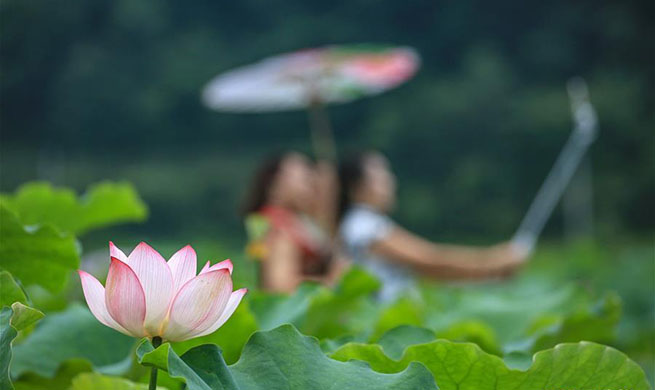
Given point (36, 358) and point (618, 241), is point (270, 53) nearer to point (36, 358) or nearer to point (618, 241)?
point (618, 241)

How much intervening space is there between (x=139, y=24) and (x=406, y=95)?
14.6ft

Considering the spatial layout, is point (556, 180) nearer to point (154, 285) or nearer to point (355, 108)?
point (355, 108)

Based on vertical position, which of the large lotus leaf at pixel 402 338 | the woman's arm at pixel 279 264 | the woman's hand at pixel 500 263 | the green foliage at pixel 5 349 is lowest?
the green foliage at pixel 5 349

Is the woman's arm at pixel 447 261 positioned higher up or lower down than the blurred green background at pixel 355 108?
lower down

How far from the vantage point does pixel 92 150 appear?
43.3 feet

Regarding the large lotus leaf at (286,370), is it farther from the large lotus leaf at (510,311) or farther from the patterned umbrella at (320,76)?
the patterned umbrella at (320,76)

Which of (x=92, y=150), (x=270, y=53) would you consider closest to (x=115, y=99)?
(x=92, y=150)

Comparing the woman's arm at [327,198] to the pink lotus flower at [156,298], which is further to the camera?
the woman's arm at [327,198]

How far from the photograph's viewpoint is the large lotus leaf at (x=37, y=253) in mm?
726

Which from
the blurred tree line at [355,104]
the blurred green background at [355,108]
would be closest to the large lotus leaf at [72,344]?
the blurred green background at [355,108]

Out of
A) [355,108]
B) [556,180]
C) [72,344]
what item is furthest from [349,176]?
[556,180]

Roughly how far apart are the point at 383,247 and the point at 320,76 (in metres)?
0.75

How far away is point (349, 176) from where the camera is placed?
A: 105 inches

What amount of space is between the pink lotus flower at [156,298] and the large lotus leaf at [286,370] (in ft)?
0.08
